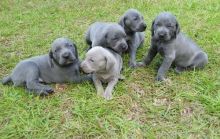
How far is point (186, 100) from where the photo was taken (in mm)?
5496

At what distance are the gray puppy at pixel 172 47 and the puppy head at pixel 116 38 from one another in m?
0.48

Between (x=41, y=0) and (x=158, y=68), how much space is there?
606 cm

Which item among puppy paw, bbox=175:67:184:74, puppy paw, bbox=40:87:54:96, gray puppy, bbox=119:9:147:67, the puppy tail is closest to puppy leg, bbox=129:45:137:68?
gray puppy, bbox=119:9:147:67

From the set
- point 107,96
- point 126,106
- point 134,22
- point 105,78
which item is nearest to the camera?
point 126,106

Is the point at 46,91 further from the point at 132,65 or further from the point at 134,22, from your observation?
the point at 134,22

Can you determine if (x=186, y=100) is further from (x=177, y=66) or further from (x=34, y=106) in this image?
(x=34, y=106)

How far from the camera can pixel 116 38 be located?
243 inches

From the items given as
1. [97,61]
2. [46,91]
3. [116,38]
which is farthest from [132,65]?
[46,91]

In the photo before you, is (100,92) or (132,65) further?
(132,65)

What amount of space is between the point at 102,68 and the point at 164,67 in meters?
1.00

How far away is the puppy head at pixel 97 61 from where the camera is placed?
18.5 ft

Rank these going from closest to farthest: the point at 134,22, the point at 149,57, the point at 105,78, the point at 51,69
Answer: the point at 105,78 → the point at 51,69 → the point at 149,57 → the point at 134,22

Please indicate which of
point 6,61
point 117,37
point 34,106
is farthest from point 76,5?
point 34,106

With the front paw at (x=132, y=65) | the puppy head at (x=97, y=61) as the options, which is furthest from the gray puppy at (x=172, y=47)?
the puppy head at (x=97, y=61)
